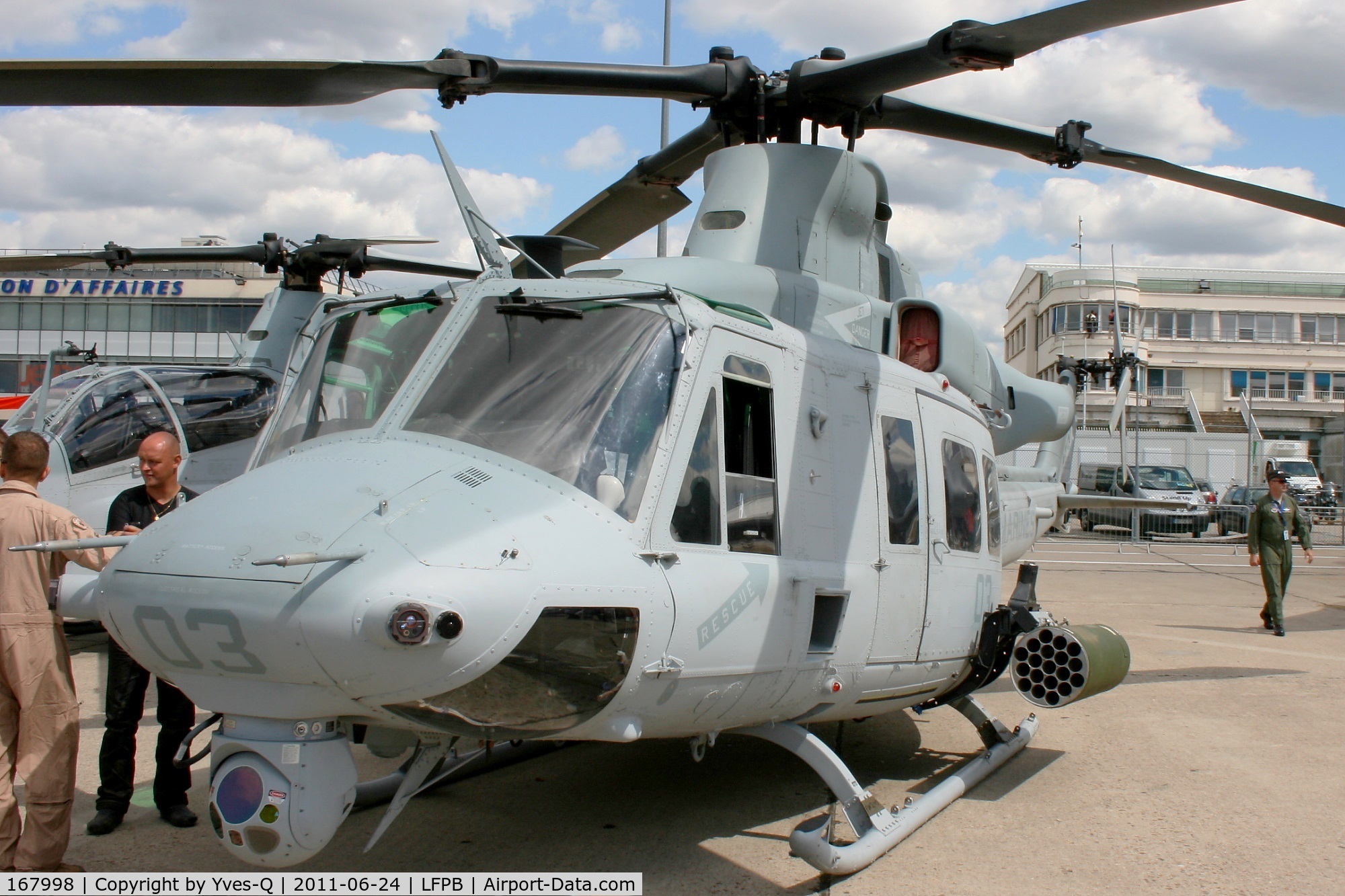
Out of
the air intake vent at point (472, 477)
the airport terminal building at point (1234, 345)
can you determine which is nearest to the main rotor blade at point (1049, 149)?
the air intake vent at point (472, 477)

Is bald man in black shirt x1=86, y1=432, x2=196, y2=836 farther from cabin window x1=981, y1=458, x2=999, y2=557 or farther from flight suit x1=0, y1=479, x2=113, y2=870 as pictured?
cabin window x1=981, y1=458, x2=999, y2=557

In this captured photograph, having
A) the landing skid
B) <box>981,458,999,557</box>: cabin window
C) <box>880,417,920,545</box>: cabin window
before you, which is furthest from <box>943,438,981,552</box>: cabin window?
the landing skid

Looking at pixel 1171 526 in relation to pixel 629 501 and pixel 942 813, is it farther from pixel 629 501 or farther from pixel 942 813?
pixel 629 501

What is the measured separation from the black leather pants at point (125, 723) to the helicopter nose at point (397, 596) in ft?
5.20

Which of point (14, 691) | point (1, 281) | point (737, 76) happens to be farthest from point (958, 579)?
point (1, 281)

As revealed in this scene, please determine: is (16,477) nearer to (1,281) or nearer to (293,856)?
(293,856)

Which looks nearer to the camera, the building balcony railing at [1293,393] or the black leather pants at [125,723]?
the black leather pants at [125,723]

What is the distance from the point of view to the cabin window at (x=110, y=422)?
9320 mm

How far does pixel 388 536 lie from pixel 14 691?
201 centimetres

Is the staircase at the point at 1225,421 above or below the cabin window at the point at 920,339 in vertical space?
above

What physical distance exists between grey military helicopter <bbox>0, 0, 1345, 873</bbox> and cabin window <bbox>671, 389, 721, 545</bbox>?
12 millimetres

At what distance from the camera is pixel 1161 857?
4.74 m

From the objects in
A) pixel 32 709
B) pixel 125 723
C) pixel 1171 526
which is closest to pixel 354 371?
pixel 32 709

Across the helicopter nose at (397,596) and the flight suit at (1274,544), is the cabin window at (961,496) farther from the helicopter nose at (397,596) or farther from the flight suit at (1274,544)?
the flight suit at (1274,544)
